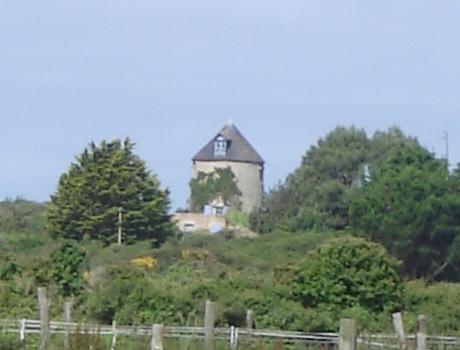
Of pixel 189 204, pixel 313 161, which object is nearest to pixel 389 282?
pixel 313 161

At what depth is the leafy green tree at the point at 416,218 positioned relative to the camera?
168ft

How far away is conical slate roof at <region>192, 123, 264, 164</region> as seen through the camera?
10562cm

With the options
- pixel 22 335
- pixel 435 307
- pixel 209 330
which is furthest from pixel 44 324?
pixel 435 307

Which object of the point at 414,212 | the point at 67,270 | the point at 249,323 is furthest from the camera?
the point at 414,212

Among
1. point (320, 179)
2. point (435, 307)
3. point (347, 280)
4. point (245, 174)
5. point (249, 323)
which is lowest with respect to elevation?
point (249, 323)

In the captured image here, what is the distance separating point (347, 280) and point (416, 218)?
20991 mm

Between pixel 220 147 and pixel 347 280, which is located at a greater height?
pixel 220 147

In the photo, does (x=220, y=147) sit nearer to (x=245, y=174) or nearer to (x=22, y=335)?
(x=245, y=174)

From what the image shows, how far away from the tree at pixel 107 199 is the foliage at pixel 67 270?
76.4ft

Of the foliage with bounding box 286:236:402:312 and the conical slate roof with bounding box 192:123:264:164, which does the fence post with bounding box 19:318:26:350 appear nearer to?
the foliage with bounding box 286:236:402:312

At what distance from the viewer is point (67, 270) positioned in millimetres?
36875

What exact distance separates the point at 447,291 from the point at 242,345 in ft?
40.8

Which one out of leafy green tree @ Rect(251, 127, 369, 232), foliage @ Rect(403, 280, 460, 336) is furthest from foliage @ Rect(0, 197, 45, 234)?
foliage @ Rect(403, 280, 460, 336)

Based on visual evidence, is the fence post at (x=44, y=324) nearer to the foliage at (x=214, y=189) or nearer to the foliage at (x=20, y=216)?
the foliage at (x=20, y=216)
